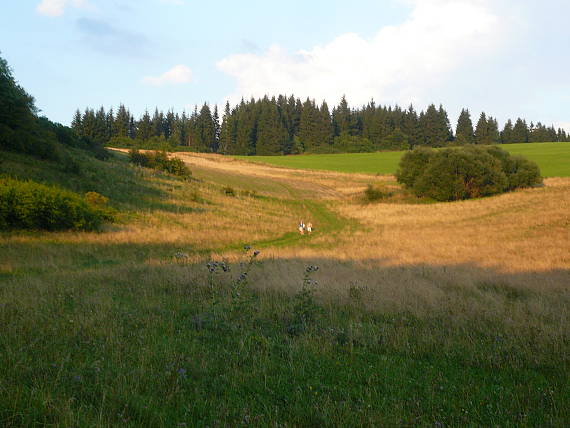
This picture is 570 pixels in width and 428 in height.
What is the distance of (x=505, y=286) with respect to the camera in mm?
10250

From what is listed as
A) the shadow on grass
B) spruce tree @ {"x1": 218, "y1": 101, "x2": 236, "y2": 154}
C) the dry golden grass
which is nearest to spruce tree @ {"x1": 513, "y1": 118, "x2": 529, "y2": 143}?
spruce tree @ {"x1": 218, "y1": 101, "x2": 236, "y2": 154}

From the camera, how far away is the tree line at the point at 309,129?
135m

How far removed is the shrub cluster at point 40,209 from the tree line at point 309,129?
116958 mm

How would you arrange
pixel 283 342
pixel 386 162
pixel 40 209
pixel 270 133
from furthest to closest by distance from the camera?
pixel 270 133
pixel 386 162
pixel 40 209
pixel 283 342

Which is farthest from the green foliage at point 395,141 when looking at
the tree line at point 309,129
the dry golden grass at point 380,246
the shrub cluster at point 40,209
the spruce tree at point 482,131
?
the shrub cluster at point 40,209

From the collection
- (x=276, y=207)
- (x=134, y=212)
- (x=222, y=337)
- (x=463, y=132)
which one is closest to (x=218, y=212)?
(x=134, y=212)

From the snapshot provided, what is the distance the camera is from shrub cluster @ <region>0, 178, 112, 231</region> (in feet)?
55.1

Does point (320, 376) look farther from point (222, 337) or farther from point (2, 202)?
point (2, 202)

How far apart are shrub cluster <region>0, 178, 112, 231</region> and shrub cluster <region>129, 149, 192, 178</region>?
33.6m

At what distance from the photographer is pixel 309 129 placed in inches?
5694

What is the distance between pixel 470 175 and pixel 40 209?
4810 cm

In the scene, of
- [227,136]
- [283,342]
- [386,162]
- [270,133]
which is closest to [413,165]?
[386,162]

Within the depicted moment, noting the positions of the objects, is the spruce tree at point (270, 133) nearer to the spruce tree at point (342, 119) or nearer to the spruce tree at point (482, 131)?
the spruce tree at point (342, 119)

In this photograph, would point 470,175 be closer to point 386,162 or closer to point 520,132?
point 386,162
